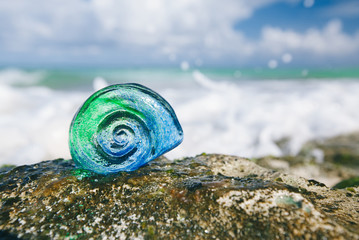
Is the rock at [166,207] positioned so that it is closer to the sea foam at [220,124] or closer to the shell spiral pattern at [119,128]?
the shell spiral pattern at [119,128]

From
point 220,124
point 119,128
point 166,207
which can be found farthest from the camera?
point 220,124

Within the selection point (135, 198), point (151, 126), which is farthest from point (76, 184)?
point (151, 126)

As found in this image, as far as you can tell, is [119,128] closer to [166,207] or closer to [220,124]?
[166,207]

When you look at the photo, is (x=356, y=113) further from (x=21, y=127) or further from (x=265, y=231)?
(x=21, y=127)

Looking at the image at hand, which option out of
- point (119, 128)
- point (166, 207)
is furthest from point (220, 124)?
point (166, 207)

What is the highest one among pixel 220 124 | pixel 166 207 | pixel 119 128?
pixel 220 124

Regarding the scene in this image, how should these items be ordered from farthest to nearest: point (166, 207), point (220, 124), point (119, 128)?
point (220, 124), point (119, 128), point (166, 207)

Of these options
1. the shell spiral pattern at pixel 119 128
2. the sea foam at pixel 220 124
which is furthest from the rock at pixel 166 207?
the sea foam at pixel 220 124
